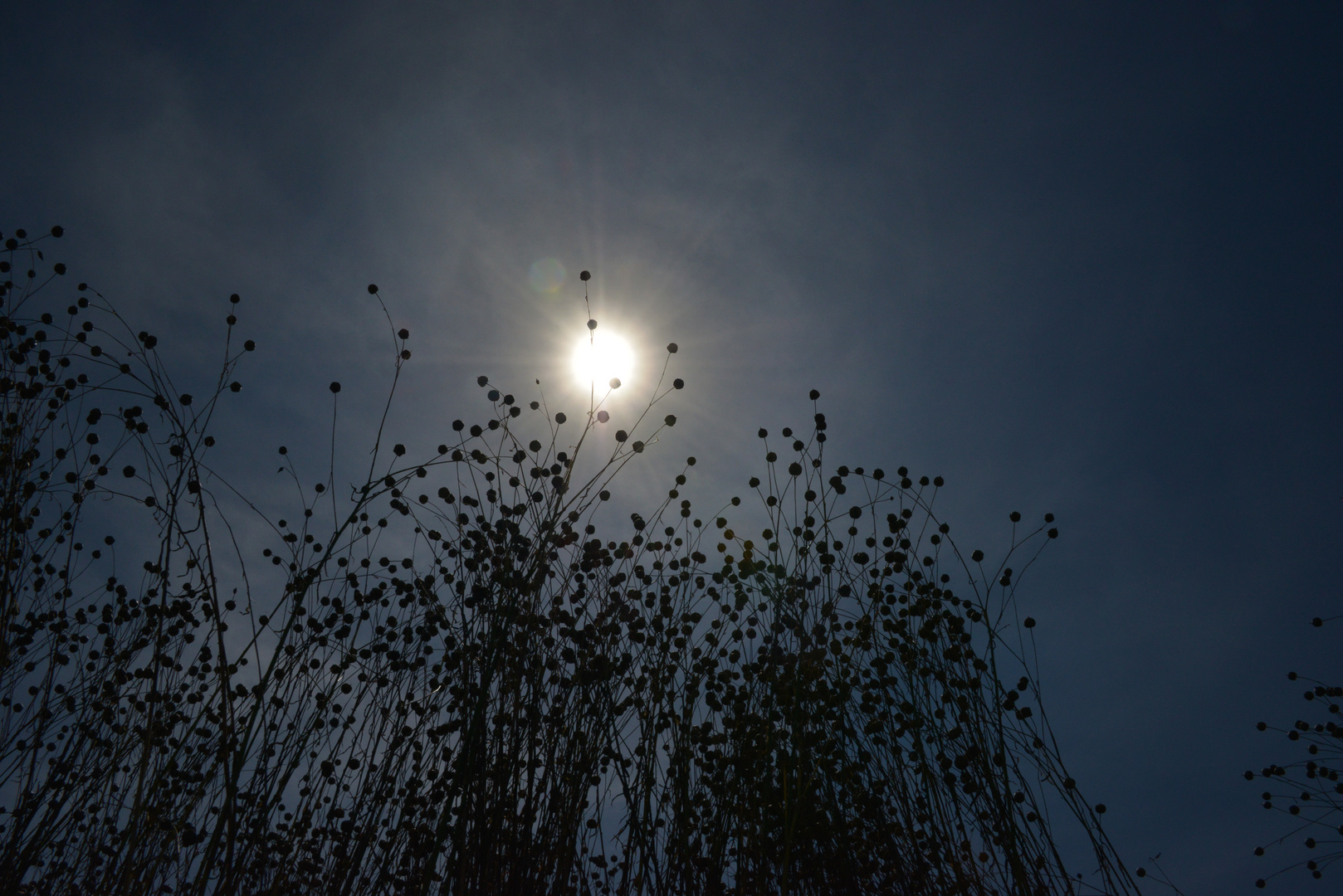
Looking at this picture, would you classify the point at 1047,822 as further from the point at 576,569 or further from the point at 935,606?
the point at 576,569

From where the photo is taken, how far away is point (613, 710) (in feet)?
12.8

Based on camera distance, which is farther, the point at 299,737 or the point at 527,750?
the point at 299,737

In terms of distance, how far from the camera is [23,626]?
4668mm

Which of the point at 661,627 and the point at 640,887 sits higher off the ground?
the point at 661,627

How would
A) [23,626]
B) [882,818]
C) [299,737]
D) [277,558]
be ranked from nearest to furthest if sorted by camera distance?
[882,818] < [299,737] < [277,558] < [23,626]

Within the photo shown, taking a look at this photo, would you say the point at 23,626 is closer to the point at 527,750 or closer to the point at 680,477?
the point at 527,750

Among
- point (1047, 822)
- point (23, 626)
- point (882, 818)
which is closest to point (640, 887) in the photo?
point (882, 818)

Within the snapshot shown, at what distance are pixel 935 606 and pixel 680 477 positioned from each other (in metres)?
1.70

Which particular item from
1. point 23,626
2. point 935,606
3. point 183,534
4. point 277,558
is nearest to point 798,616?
point 935,606

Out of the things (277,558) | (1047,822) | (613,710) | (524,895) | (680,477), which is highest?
(680,477)

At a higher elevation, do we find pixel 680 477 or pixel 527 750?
pixel 680 477

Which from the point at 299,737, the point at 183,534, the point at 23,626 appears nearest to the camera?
the point at 183,534

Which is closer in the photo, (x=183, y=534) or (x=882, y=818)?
(x=183, y=534)

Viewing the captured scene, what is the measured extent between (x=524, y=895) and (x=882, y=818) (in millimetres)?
1899
